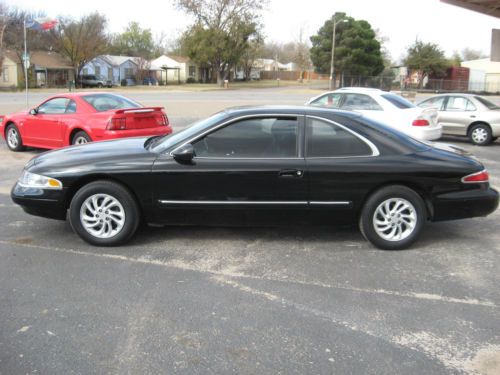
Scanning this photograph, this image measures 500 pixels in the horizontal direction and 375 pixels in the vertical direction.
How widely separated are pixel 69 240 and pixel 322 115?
9.85 feet

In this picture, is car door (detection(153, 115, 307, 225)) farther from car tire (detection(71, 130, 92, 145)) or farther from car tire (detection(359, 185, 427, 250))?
car tire (detection(71, 130, 92, 145))

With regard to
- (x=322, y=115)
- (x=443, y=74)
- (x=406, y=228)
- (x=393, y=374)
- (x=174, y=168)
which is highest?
(x=443, y=74)

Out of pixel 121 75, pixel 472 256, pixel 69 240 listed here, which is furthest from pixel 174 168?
pixel 121 75

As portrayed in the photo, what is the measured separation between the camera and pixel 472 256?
5152 mm

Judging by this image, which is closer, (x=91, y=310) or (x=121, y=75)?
(x=91, y=310)

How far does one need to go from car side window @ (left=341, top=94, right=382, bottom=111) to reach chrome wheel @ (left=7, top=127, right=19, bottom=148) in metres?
7.61

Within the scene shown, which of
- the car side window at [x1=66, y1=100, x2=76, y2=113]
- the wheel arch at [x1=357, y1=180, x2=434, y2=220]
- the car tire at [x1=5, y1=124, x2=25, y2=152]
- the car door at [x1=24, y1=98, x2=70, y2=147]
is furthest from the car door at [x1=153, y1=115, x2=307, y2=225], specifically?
the car tire at [x1=5, y1=124, x2=25, y2=152]

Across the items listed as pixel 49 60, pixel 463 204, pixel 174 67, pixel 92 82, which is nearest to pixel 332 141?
pixel 463 204

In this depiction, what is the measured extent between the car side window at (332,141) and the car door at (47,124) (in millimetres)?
7018

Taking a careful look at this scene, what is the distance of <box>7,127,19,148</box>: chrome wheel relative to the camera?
1169 cm

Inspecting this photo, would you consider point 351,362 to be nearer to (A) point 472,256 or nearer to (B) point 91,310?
(B) point 91,310

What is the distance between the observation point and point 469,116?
547 inches

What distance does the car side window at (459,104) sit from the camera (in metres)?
14.0

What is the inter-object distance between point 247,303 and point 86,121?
7.27 metres
